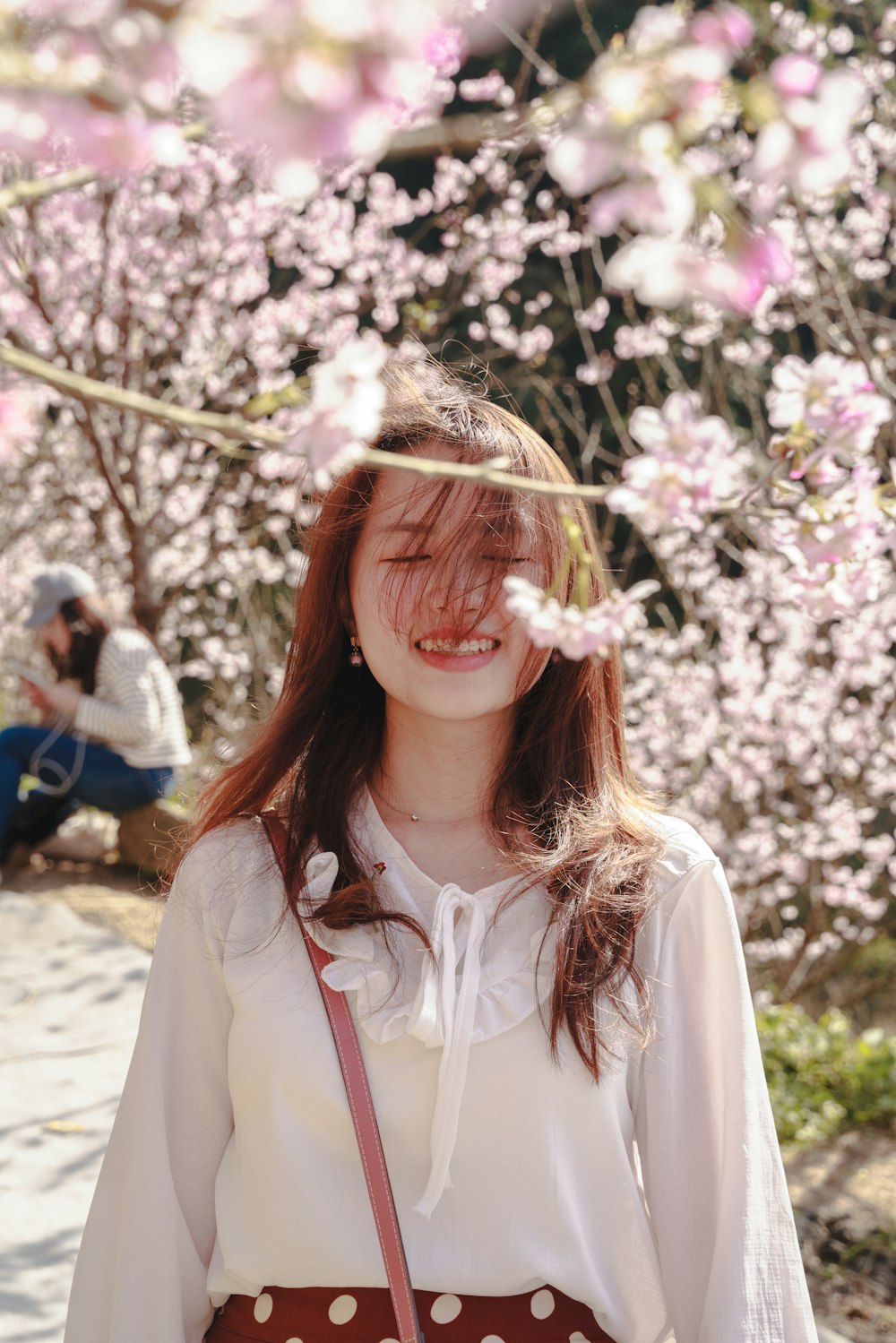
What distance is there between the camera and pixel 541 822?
145cm

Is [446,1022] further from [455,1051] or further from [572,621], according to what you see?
[572,621]

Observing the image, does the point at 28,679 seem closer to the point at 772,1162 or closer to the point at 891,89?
the point at 772,1162

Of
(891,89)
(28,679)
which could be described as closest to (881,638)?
(891,89)

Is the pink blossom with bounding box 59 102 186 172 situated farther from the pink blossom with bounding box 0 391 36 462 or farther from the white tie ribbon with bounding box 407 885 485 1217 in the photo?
the white tie ribbon with bounding box 407 885 485 1217

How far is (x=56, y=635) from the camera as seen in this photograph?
4543mm

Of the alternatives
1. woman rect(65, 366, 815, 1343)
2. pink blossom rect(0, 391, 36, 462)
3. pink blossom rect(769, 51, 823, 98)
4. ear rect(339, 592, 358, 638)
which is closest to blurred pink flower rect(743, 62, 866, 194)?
pink blossom rect(769, 51, 823, 98)

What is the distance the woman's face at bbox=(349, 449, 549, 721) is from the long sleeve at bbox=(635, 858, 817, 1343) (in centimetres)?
30

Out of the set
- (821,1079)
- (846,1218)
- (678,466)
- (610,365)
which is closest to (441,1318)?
(678,466)

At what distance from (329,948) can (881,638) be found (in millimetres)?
3627

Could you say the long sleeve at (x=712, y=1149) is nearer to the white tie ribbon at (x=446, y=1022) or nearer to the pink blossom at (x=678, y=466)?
the white tie ribbon at (x=446, y=1022)

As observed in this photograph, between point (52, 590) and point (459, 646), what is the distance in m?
3.45

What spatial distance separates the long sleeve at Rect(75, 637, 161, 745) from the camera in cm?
448

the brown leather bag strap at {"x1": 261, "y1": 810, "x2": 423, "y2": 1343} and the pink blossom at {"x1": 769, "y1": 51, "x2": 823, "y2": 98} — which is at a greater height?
the pink blossom at {"x1": 769, "y1": 51, "x2": 823, "y2": 98}

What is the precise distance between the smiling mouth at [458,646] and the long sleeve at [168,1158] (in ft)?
1.15
